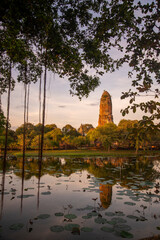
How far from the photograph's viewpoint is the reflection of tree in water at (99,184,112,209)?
19.5ft

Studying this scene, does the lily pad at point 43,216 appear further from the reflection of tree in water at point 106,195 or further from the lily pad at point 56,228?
the reflection of tree in water at point 106,195

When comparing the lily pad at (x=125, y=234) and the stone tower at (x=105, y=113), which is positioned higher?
the stone tower at (x=105, y=113)

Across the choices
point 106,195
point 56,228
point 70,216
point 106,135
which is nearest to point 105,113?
point 106,135

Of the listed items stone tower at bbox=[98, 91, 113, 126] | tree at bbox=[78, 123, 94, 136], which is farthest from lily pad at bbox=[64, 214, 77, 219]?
tree at bbox=[78, 123, 94, 136]

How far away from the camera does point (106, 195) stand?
6906mm

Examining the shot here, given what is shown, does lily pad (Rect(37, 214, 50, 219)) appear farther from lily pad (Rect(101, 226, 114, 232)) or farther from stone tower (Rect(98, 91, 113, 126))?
stone tower (Rect(98, 91, 113, 126))

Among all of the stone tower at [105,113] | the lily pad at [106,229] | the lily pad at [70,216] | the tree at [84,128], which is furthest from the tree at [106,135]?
the tree at [84,128]

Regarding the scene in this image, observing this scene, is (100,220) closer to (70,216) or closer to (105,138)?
(70,216)

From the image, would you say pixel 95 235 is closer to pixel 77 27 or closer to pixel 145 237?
pixel 145 237

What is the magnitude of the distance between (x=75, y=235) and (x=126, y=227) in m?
1.32

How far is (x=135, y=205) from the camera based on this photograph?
5.70m

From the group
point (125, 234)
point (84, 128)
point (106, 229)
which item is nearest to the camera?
point (125, 234)

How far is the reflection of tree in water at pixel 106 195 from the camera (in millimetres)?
5953

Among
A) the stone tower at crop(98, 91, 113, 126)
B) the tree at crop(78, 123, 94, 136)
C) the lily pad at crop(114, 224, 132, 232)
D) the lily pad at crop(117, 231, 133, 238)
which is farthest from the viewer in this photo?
the tree at crop(78, 123, 94, 136)
